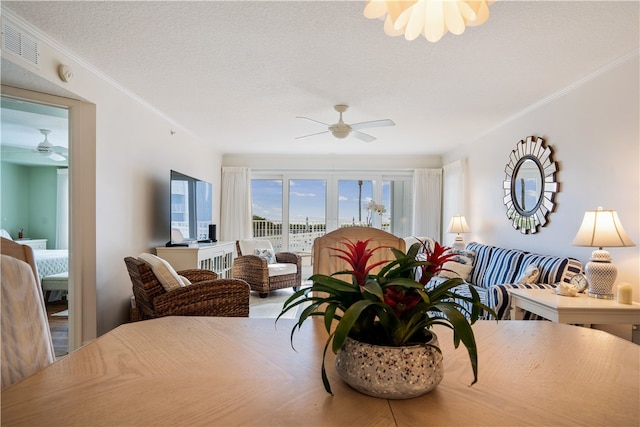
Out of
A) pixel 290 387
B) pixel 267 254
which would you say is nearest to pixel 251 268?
pixel 267 254

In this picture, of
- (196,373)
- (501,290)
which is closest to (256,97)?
(501,290)

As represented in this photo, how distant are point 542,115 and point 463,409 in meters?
3.68

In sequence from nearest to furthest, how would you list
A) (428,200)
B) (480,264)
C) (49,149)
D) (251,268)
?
1. (480,264)
2. (49,149)
3. (251,268)
4. (428,200)

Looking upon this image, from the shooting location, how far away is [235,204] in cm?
644

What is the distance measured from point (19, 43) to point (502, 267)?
14.3 ft

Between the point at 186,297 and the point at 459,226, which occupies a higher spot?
the point at 459,226

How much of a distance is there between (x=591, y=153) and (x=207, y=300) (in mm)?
3314

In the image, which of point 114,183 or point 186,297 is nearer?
point 186,297

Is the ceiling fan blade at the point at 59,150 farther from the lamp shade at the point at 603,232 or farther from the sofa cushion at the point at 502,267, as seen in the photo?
the lamp shade at the point at 603,232

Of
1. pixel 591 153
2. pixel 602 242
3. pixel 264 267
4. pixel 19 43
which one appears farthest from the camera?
pixel 264 267

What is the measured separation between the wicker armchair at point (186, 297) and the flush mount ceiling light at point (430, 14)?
2139 mm

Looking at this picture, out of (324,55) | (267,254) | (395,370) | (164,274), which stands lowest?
(267,254)

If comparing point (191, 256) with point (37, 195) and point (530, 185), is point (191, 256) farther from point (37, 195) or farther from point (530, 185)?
point (37, 195)

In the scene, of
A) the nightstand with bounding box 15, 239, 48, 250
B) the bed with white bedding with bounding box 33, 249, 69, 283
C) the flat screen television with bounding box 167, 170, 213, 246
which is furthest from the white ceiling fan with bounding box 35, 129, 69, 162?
the nightstand with bounding box 15, 239, 48, 250
